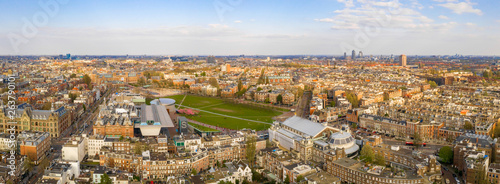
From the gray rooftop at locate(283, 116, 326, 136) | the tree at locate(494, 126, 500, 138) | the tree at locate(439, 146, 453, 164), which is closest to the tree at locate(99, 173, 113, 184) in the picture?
the gray rooftop at locate(283, 116, 326, 136)

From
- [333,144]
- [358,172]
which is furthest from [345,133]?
[358,172]

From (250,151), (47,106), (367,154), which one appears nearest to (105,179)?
(250,151)

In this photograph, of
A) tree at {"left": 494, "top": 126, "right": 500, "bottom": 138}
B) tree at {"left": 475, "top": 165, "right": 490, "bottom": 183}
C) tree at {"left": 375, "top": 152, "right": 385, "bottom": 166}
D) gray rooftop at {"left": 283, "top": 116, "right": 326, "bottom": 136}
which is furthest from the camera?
tree at {"left": 494, "top": 126, "right": 500, "bottom": 138}

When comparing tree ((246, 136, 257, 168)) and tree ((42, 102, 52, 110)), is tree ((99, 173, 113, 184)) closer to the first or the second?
tree ((246, 136, 257, 168))

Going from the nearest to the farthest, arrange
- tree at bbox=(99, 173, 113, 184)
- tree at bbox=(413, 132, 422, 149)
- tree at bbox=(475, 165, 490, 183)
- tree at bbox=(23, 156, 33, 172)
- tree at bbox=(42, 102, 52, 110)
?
tree at bbox=(99, 173, 113, 184), tree at bbox=(475, 165, 490, 183), tree at bbox=(23, 156, 33, 172), tree at bbox=(413, 132, 422, 149), tree at bbox=(42, 102, 52, 110)

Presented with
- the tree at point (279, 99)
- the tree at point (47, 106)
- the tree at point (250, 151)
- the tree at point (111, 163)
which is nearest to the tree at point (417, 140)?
the tree at point (250, 151)

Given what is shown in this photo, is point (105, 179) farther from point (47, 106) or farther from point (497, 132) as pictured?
point (497, 132)

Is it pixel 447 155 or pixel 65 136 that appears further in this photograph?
pixel 65 136

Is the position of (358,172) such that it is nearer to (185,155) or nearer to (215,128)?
(185,155)

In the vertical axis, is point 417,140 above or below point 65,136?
above
